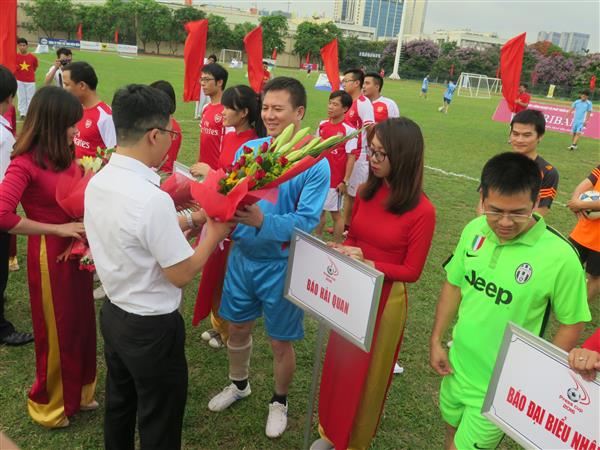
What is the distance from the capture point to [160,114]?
1.86 m

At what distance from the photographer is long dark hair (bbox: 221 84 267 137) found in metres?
3.55

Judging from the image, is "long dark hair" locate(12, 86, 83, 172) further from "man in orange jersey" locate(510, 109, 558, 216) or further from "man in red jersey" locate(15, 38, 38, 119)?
"man in red jersey" locate(15, 38, 38, 119)

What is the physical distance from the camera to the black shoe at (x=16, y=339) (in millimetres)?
3667

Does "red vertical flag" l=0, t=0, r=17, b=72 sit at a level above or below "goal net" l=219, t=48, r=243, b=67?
below

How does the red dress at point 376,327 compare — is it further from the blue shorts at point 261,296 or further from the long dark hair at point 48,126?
the long dark hair at point 48,126

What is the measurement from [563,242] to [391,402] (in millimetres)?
2041

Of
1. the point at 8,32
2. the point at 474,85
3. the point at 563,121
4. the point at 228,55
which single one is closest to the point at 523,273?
the point at 8,32

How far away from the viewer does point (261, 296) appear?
2760 millimetres

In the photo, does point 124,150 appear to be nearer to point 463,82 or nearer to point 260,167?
point 260,167

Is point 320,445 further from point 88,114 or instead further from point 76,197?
point 88,114

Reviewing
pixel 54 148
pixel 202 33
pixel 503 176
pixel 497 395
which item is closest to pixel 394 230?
pixel 503 176

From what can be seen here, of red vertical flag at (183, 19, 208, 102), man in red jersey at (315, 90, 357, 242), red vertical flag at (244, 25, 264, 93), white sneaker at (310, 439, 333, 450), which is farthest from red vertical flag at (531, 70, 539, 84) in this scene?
white sneaker at (310, 439, 333, 450)

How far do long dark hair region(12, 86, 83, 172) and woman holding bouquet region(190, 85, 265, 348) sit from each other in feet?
4.24

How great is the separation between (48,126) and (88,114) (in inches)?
76.2
